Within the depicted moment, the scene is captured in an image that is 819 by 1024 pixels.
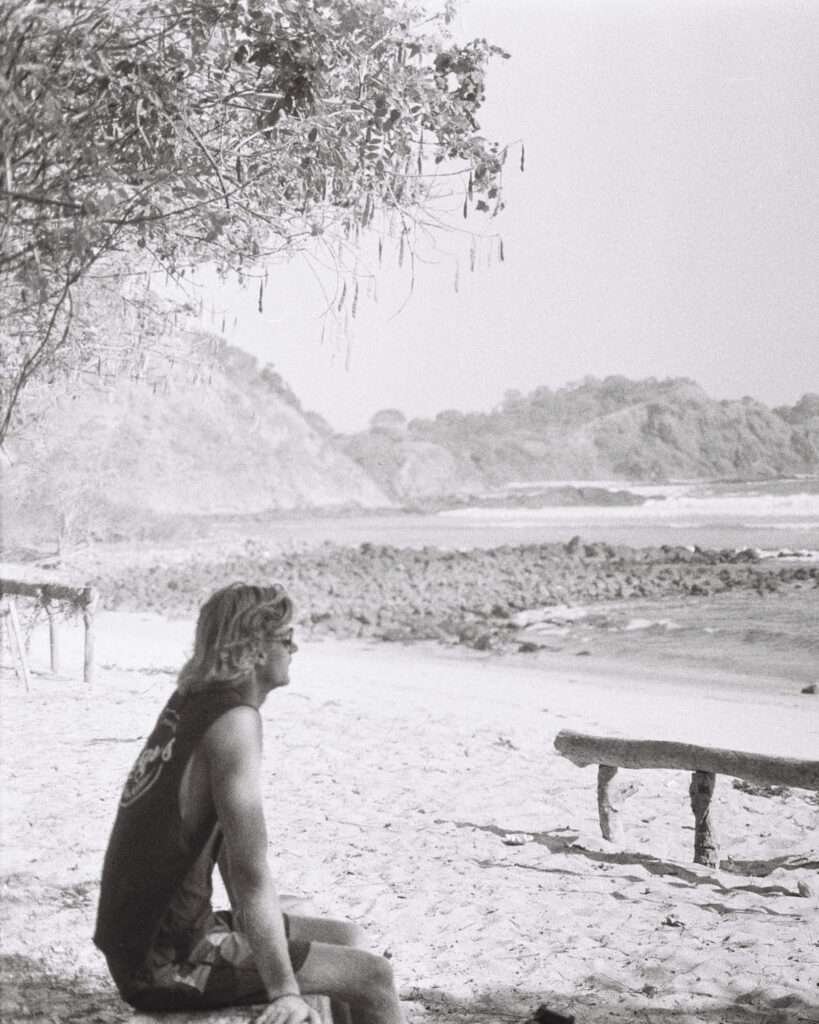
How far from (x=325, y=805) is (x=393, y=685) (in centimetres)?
348

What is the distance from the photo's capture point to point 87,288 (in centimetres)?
489

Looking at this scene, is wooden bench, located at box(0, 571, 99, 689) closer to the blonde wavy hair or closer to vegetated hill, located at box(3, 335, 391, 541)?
vegetated hill, located at box(3, 335, 391, 541)

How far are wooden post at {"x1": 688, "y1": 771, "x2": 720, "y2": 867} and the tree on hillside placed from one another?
2.52 metres

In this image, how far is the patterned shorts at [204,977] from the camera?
211cm

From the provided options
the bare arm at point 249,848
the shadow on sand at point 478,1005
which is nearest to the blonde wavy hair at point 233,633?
the bare arm at point 249,848

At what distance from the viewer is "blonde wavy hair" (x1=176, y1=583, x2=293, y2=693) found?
84.4 inches

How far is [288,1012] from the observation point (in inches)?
78.3

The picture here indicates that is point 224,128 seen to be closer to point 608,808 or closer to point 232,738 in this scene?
point 232,738

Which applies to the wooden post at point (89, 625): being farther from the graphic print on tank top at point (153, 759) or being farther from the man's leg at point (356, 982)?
the man's leg at point (356, 982)

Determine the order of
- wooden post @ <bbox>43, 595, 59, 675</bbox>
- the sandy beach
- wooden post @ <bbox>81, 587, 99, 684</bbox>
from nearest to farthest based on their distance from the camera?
1. the sandy beach
2. wooden post @ <bbox>81, 587, 99, 684</bbox>
3. wooden post @ <bbox>43, 595, 59, 675</bbox>

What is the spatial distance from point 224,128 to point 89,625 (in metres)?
5.39

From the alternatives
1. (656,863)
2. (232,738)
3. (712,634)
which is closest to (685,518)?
(712,634)

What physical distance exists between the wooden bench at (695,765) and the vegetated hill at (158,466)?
202 inches

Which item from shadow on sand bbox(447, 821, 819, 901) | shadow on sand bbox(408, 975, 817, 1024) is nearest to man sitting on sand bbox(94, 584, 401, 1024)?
shadow on sand bbox(408, 975, 817, 1024)
